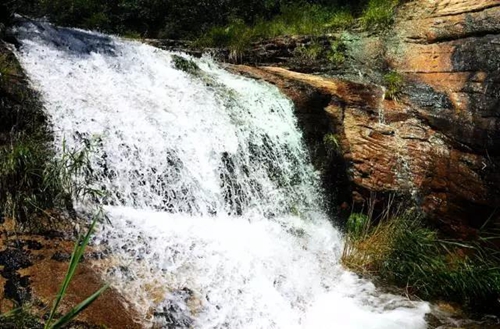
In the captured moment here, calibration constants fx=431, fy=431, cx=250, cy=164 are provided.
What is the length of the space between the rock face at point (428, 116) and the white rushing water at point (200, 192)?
703 millimetres

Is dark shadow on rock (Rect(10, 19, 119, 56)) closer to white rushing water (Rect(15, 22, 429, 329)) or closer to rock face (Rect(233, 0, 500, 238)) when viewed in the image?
white rushing water (Rect(15, 22, 429, 329))

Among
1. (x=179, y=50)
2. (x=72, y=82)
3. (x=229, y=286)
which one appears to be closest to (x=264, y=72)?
(x=179, y=50)

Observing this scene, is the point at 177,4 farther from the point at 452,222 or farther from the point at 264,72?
the point at 452,222

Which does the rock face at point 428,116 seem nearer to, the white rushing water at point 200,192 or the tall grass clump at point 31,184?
the white rushing water at point 200,192

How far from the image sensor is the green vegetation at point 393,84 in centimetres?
725

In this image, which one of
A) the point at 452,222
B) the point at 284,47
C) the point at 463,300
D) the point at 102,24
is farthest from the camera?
the point at 102,24

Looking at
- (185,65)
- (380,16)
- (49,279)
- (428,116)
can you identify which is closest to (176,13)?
(185,65)

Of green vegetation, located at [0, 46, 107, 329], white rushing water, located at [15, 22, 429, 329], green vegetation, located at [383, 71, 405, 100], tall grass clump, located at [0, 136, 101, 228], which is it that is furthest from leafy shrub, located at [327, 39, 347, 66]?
tall grass clump, located at [0, 136, 101, 228]

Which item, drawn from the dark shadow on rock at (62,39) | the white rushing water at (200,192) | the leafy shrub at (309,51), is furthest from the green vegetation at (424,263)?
the dark shadow on rock at (62,39)

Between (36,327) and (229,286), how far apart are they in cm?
188

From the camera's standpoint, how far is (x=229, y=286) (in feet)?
13.6

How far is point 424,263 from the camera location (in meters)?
5.00

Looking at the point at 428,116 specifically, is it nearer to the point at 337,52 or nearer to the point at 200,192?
the point at 337,52

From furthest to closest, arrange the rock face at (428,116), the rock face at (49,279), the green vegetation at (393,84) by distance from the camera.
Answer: the green vegetation at (393,84) < the rock face at (428,116) < the rock face at (49,279)
